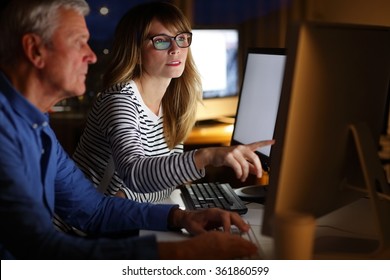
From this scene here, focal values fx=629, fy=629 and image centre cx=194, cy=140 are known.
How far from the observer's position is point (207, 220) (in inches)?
58.1

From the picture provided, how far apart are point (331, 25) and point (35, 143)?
647 mm

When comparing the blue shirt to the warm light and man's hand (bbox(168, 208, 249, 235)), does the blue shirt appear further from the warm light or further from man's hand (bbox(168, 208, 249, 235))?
the warm light

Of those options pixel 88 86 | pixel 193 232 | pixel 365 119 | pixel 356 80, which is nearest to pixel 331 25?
pixel 356 80

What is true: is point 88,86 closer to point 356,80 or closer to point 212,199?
point 212,199

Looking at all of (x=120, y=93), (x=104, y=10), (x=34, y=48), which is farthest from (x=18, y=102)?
(x=104, y=10)

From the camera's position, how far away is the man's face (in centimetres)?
132

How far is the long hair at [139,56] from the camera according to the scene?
194 cm

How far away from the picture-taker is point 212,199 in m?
1.75

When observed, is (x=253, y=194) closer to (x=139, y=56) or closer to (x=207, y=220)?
(x=207, y=220)

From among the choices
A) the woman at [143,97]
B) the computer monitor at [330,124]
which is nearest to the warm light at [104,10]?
the woman at [143,97]

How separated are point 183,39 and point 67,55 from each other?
0.68 metres

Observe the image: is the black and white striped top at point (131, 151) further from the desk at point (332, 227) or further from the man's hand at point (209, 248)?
the man's hand at point (209, 248)

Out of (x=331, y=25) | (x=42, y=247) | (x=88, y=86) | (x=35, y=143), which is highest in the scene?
(x=331, y=25)

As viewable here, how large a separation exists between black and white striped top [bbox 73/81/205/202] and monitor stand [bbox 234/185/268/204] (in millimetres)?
228
